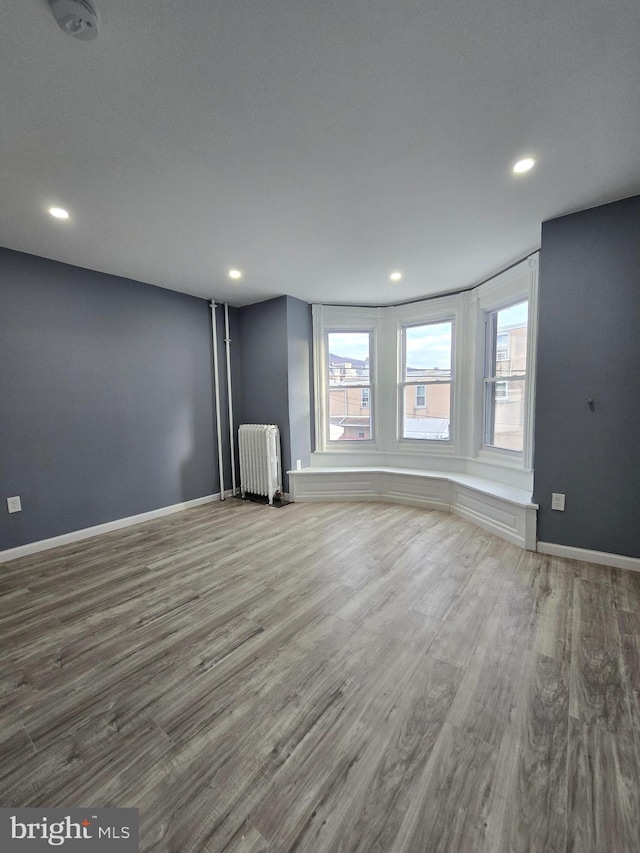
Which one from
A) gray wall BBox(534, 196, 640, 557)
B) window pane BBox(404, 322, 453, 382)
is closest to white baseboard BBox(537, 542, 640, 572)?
gray wall BBox(534, 196, 640, 557)

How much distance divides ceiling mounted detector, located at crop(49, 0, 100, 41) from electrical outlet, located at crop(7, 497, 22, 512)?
309 cm

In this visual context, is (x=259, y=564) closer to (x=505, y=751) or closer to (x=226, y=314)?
(x=505, y=751)

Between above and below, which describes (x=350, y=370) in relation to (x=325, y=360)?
below

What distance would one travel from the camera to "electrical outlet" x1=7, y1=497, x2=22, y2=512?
2.79 m

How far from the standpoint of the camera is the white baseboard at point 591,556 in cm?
240

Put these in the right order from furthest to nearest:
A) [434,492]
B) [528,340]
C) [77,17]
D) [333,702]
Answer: [434,492] → [528,340] → [333,702] → [77,17]

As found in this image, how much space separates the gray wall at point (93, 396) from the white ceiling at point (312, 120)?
0.58m

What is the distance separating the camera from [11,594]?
229cm

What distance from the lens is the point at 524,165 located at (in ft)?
6.13

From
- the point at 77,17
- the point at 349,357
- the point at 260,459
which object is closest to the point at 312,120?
the point at 77,17

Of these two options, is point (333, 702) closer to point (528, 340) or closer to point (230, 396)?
point (528, 340)

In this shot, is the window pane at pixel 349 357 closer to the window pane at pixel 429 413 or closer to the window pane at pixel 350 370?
the window pane at pixel 350 370

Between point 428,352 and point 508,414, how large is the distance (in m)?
1.28

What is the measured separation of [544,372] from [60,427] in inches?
166
